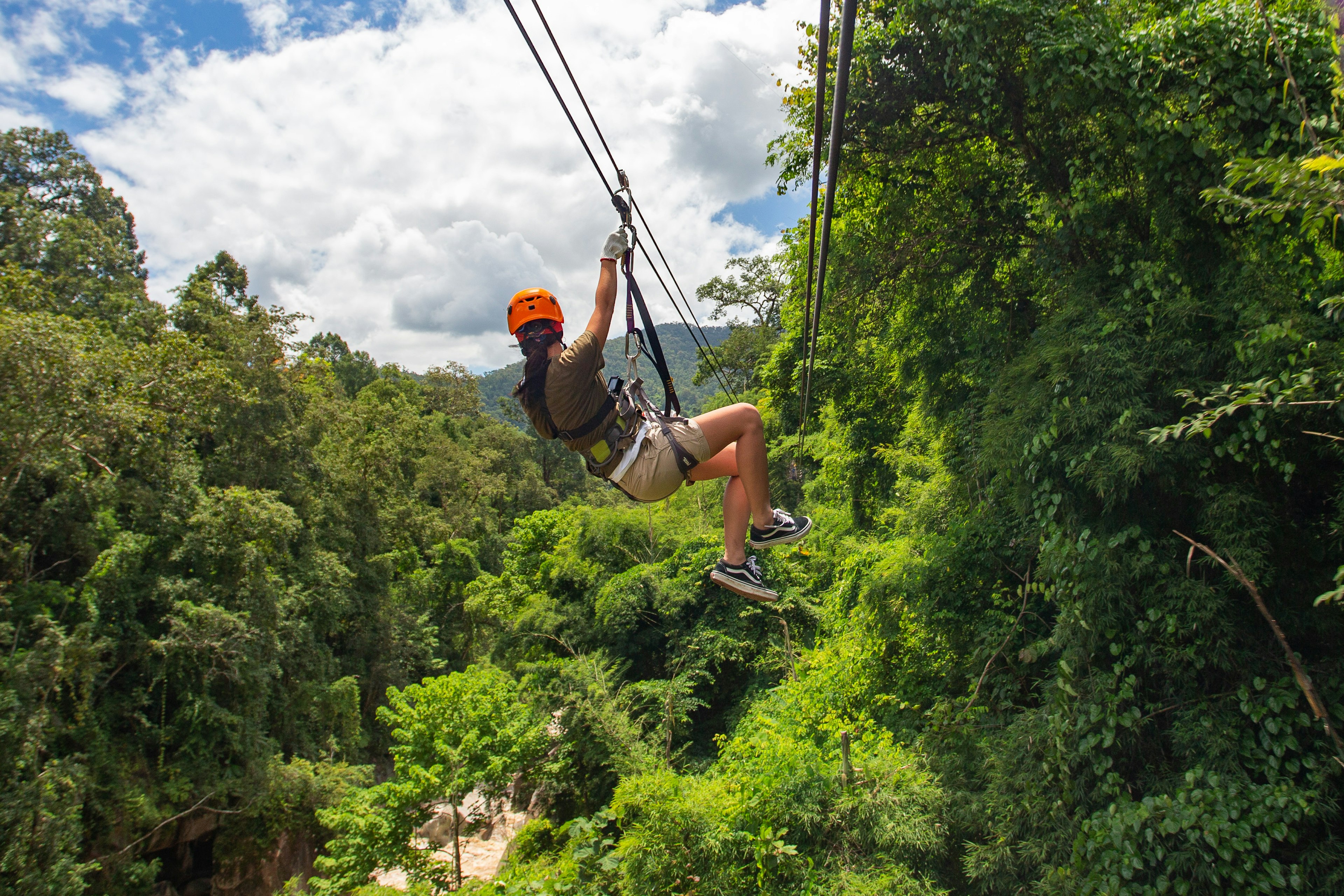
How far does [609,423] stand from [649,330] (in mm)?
583

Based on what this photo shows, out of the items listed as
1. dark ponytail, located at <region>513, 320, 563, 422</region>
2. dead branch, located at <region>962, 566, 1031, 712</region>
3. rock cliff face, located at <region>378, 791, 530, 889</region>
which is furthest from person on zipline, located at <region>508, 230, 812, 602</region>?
rock cliff face, located at <region>378, 791, 530, 889</region>

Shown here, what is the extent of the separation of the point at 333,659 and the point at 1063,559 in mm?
16620

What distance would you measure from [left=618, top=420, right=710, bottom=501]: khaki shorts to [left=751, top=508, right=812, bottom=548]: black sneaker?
0.55 metres

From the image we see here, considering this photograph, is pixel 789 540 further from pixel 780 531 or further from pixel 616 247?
pixel 616 247

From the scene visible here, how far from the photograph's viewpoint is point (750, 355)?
30656mm

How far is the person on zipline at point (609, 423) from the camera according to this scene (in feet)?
9.98

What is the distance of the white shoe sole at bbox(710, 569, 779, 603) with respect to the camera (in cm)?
374

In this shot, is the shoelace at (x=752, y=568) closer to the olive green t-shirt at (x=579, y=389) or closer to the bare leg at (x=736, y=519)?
the bare leg at (x=736, y=519)

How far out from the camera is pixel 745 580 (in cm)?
376

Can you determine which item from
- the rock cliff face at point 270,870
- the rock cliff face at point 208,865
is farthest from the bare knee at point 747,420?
the rock cliff face at point 270,870

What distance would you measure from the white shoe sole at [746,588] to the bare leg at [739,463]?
20 centimetres

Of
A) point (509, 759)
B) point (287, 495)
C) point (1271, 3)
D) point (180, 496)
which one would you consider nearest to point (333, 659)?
point (287, 495)

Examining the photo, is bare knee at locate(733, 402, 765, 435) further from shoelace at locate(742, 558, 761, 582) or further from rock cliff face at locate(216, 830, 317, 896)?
rock cliff face at locate(216, 830, 317, 896)

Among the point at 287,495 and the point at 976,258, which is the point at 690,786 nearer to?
the point at 976,258
